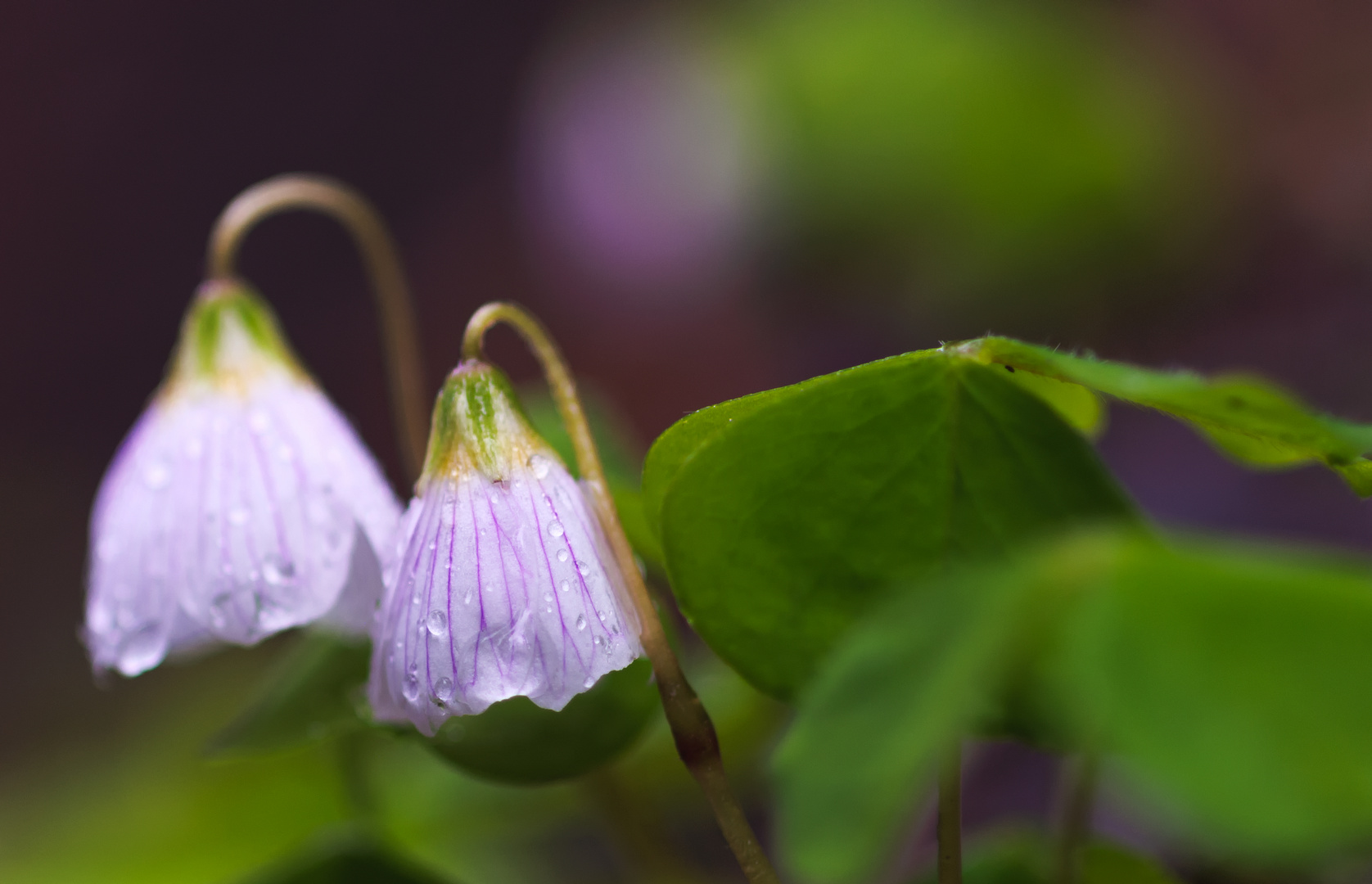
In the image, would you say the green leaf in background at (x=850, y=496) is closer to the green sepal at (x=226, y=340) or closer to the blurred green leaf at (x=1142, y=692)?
the blurred green leaf at (x=1142, y=692)

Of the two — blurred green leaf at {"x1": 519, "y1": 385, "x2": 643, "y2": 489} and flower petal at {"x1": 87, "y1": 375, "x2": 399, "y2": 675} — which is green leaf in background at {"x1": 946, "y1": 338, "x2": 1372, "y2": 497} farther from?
blurred green leaf at {"x1": 519, "y1": 385, "x2": 643, "y2": 489}

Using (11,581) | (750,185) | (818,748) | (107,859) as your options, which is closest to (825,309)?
(750,185)

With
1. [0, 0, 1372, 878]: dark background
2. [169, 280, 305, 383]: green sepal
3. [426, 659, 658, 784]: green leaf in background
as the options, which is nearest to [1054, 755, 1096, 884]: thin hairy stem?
[426, 659, 658, 784]: green leaf in background

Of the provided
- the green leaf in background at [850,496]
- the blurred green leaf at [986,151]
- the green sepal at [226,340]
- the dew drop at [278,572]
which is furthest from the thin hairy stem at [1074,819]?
the blurred green leaf at [986,151]

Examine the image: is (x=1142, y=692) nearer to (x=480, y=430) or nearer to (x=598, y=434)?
(x=480, y=430)

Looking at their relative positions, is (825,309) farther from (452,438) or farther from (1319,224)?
(452,438)
